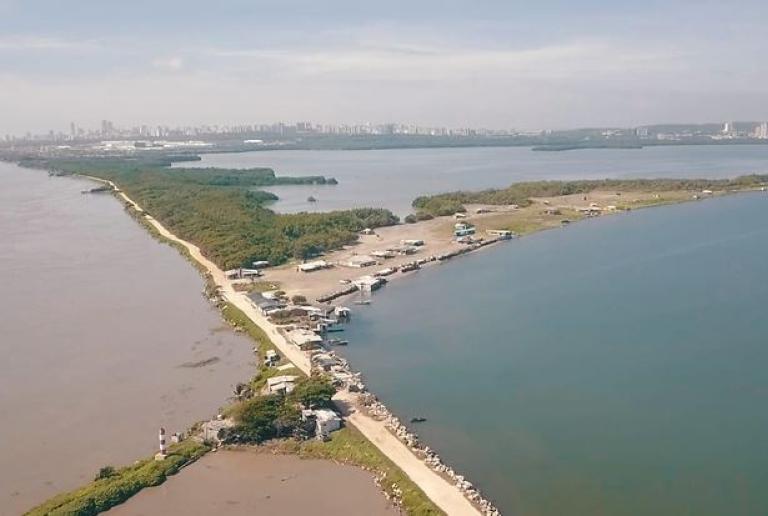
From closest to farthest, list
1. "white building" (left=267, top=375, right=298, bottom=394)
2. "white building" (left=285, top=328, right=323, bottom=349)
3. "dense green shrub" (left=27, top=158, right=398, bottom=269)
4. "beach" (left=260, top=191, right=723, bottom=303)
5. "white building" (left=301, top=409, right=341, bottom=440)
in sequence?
"white building" (left=301, top=409, right=341, bottom=440) → "white building" (left=267, top=375, right=298, bottom=394) → "white building" (left=285, top=328, right=323, bottom=349) → "beach" (left=260, top=191, right=723, bottom=303) → "dense green shrub" (left=27, top=158, right=398, bottom=269)

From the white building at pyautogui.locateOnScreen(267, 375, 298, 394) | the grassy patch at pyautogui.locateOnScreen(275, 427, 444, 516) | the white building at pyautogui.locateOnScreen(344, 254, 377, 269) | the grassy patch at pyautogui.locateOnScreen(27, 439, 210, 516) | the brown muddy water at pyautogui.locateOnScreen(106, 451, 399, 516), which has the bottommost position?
the brown muddy water at pyautogui.locateOnScreen(106, 451, 399, 516)

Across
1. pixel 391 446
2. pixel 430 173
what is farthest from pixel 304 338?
pixel 430 173

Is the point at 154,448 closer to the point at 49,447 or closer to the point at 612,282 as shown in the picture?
the point at 49,447

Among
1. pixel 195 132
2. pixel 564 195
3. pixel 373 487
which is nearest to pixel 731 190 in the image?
pixel 564 195

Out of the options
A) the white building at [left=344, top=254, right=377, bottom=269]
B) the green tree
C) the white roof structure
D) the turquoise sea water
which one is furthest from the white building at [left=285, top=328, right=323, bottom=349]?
the white building at [left=344, top=254, right=377, bottom=269]

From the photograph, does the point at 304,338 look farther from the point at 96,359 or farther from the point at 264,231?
the point at 264,231

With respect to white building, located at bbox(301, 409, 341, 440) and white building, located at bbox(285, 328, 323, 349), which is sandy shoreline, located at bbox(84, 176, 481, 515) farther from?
white building, located at bbox(301, 409, 341, 440)

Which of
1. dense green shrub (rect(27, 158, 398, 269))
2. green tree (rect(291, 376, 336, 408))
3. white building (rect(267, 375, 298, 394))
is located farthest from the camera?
dense green shrub (rect(27, 158, 398, 269))
